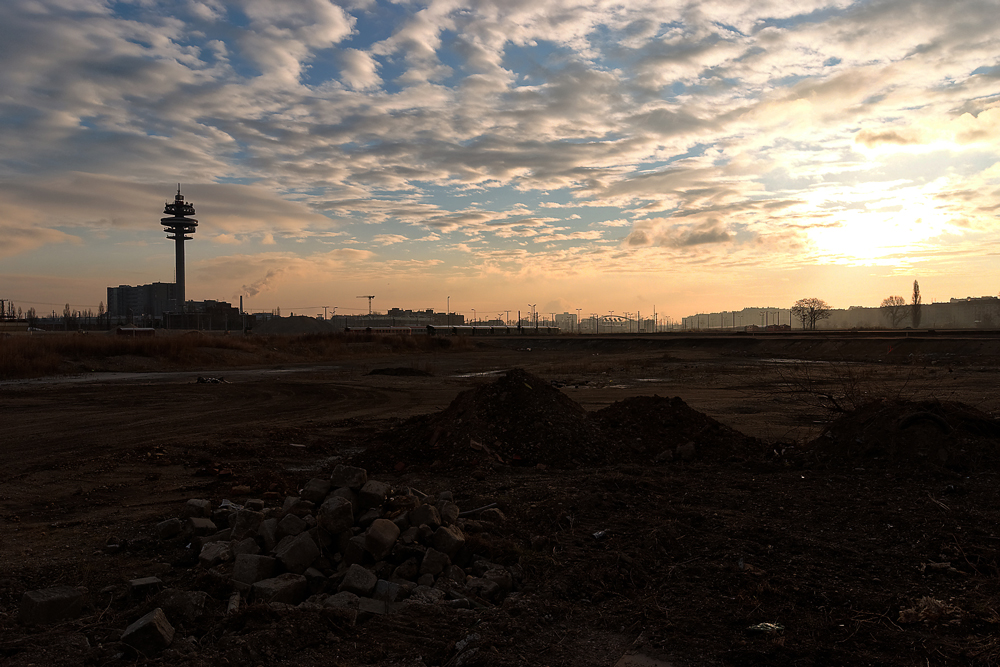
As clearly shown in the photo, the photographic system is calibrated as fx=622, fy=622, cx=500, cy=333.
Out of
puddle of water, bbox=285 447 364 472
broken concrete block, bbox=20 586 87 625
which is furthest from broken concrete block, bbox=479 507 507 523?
puddle of water, bbox=285 447 364 472

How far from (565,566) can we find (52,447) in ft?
43.9

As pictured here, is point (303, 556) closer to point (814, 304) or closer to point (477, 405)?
point (477, 405)

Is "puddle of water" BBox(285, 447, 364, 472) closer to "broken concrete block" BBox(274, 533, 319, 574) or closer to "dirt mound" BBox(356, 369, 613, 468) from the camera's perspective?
"dirt mound" BBox(356, 369, 613, 468)

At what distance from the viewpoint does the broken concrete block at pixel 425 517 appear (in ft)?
21.6

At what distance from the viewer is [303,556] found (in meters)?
6.07

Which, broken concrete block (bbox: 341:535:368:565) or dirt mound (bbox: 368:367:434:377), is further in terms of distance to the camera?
dirt mound (bbox: 368:367:434:377)

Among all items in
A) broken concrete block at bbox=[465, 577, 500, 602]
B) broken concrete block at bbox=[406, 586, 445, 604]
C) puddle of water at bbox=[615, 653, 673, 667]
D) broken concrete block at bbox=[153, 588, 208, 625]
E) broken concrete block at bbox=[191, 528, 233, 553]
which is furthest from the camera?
broken concrete block at bbox=[191, 528, 233, 553]

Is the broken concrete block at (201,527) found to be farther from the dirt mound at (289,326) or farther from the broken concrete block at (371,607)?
the dirt mound at (289,326)

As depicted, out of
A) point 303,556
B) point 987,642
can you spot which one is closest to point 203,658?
point 303,556

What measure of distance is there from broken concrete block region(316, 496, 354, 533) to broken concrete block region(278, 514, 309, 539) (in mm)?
167

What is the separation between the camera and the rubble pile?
5.35 m

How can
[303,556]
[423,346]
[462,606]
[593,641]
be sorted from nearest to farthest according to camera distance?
[593,641]
[462,606]
[303,556]
[423,346]

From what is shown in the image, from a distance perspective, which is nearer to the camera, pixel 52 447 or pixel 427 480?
pixel 427 480

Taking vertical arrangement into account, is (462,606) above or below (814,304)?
below
